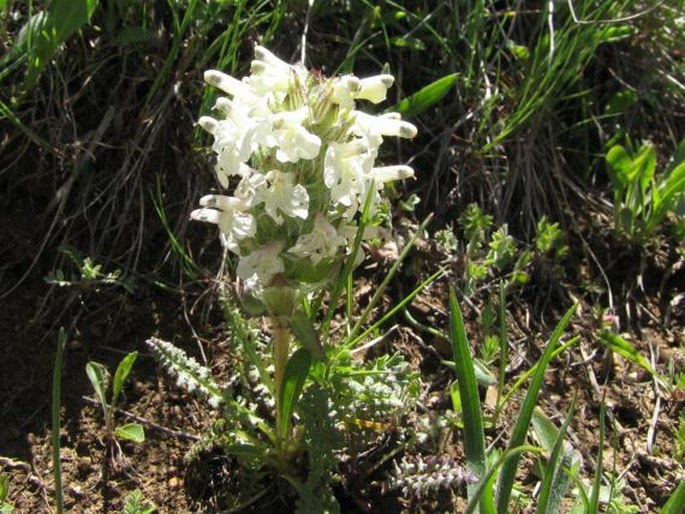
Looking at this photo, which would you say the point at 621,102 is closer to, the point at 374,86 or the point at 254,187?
the point at 374,86

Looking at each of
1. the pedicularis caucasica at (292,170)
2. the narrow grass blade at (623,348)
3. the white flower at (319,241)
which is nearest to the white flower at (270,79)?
the pedicularis caucasica at (292,170)

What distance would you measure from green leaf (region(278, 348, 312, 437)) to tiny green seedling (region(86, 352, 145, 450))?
43 cm

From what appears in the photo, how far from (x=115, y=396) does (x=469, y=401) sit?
3.15 feet

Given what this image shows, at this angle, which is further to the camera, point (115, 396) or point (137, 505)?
point (115, 396)

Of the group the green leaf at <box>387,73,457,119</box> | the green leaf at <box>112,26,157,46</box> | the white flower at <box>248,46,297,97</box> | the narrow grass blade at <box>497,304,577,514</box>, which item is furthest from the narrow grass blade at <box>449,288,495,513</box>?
the green leaf at <box>112,26,157,46</box>

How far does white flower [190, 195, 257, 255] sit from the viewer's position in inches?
75.2

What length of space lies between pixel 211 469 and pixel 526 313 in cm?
116

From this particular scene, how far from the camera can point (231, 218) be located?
196 centimetres

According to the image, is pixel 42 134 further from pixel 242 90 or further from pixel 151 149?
pixel 242 90

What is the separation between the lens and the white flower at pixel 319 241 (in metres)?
1.88

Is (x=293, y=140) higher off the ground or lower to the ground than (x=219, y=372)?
higher

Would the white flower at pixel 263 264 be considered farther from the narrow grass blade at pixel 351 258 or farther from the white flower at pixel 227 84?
the white flower at pixel 227 84

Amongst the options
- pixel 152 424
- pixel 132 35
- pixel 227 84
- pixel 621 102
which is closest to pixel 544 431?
pixel 152 424

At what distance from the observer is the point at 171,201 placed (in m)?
2.80
